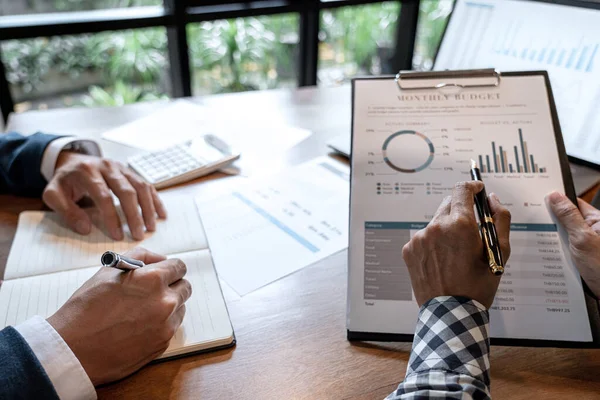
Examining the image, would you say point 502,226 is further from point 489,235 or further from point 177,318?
point 177,318

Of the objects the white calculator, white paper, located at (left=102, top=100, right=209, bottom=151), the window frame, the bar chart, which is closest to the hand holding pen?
the bar chart

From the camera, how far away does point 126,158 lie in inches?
48.4

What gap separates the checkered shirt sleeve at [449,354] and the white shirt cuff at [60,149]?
816mm

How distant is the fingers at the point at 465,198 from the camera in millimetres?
660

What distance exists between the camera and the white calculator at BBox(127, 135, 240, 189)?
1127 mm

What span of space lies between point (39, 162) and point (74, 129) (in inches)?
12.4

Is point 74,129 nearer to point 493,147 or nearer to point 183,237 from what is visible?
point 183,237

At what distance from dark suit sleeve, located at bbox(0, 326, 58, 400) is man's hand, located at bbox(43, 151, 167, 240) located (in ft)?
1.05

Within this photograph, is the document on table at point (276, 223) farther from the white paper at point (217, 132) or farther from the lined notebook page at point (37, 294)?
the lined notebook page at point (37, 294)

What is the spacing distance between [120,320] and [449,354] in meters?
0.41

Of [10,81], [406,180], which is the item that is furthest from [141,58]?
[406,180]

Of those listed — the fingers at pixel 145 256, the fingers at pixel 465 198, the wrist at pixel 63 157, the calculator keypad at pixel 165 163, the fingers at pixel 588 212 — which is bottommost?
the fingers at pixel 145 256

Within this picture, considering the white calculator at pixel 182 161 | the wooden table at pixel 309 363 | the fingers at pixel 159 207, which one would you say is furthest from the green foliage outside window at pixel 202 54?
the wooden table at pixel 309 363

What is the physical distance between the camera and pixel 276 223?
986mm
